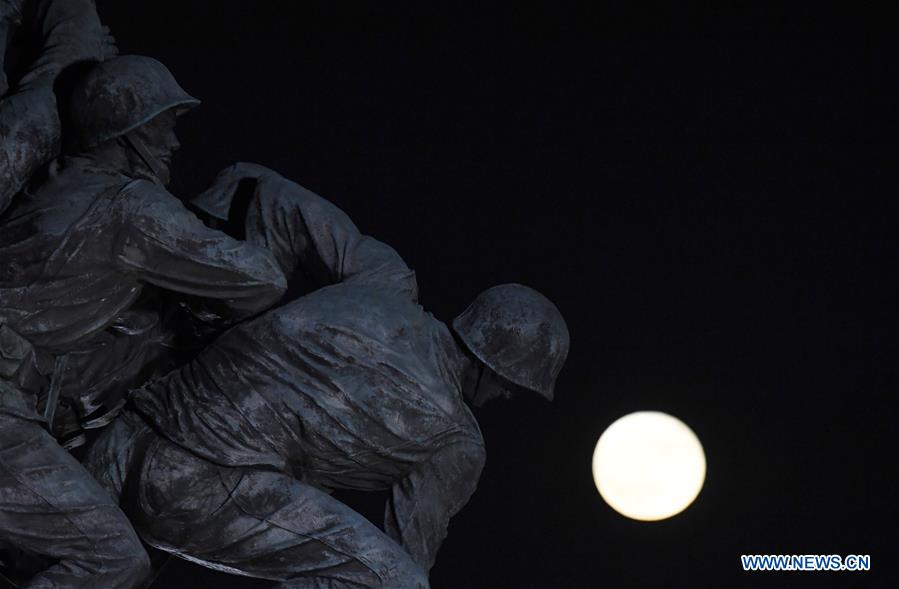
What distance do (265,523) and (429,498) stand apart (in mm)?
419

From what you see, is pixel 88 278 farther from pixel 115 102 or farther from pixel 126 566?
pixel 126 566

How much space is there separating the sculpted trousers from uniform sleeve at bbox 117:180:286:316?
0.37m

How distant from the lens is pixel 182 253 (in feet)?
13.8

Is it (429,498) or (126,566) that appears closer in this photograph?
(126,566)

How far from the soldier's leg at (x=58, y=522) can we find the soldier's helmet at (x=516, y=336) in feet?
3.22

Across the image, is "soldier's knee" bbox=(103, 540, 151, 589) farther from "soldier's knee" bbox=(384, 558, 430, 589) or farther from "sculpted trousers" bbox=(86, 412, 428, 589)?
"soldier's knee" bbox=(384, 558, 430, 589)

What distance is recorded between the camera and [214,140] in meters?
6.34

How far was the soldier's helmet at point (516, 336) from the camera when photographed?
15.0 feet

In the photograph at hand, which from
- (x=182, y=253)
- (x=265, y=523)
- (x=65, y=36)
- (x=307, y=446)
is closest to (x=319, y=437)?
(x=307, y=446)

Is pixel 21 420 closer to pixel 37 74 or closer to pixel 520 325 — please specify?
pixel 37 74

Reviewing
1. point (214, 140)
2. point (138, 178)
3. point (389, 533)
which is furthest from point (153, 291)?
point (214, 140)

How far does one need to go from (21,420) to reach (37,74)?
835 millimetres

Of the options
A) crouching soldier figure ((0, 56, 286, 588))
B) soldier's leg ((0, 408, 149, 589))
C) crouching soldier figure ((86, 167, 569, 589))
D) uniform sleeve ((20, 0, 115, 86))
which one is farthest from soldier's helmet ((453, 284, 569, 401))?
uniform sleeve ((20, 0, 115, 86))

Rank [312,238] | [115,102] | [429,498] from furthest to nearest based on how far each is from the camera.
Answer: [312,238], [429,498], [115,102]
